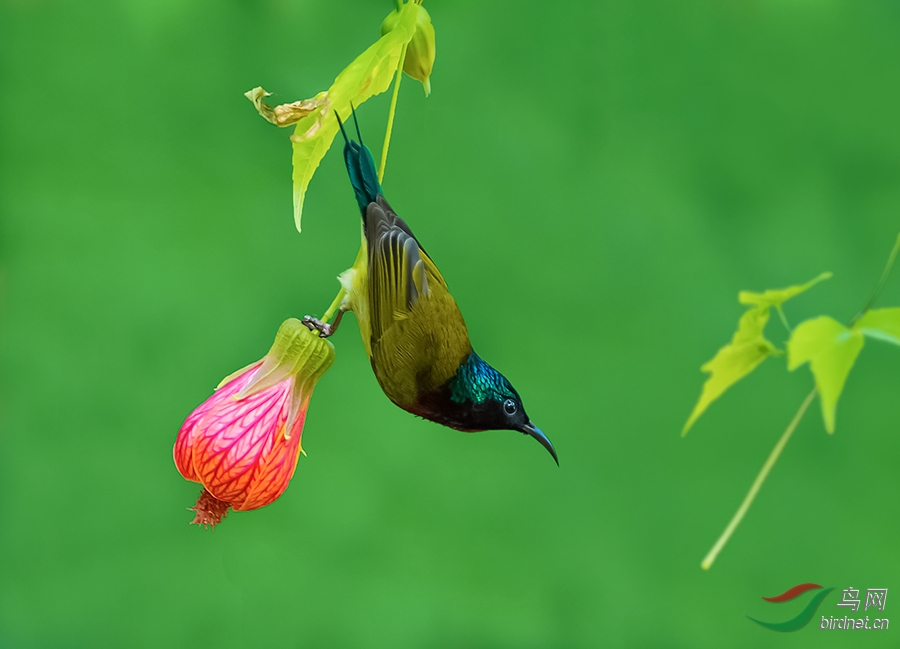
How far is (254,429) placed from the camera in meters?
0.63

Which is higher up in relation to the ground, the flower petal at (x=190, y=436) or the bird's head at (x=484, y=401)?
the bird's head at (x=484, y=401)

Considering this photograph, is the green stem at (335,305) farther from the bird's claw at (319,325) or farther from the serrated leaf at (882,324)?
the serrated leaf at (882,324)

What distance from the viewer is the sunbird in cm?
67

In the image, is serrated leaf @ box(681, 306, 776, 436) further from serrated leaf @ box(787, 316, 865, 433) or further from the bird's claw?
the bird's claw

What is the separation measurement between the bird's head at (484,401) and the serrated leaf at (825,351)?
311 mm

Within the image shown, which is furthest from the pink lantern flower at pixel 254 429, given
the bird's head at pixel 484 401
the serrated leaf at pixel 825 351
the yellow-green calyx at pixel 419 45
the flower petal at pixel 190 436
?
the serrated leaf at pixel 825 351

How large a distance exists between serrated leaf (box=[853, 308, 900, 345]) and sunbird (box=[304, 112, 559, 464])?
331 mm

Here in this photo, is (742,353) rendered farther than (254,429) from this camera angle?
No

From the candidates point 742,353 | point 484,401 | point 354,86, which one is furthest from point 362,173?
point 742,353

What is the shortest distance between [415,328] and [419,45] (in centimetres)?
26

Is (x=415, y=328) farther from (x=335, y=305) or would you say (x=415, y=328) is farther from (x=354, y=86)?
(x=354, y=86)

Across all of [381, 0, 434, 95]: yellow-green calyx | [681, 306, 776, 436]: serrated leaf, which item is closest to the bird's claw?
[381, 0, 434, 95]: yellow-green calyx

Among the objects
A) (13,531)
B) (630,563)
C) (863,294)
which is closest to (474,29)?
(863,294)

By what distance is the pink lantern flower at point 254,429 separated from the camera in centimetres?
62
